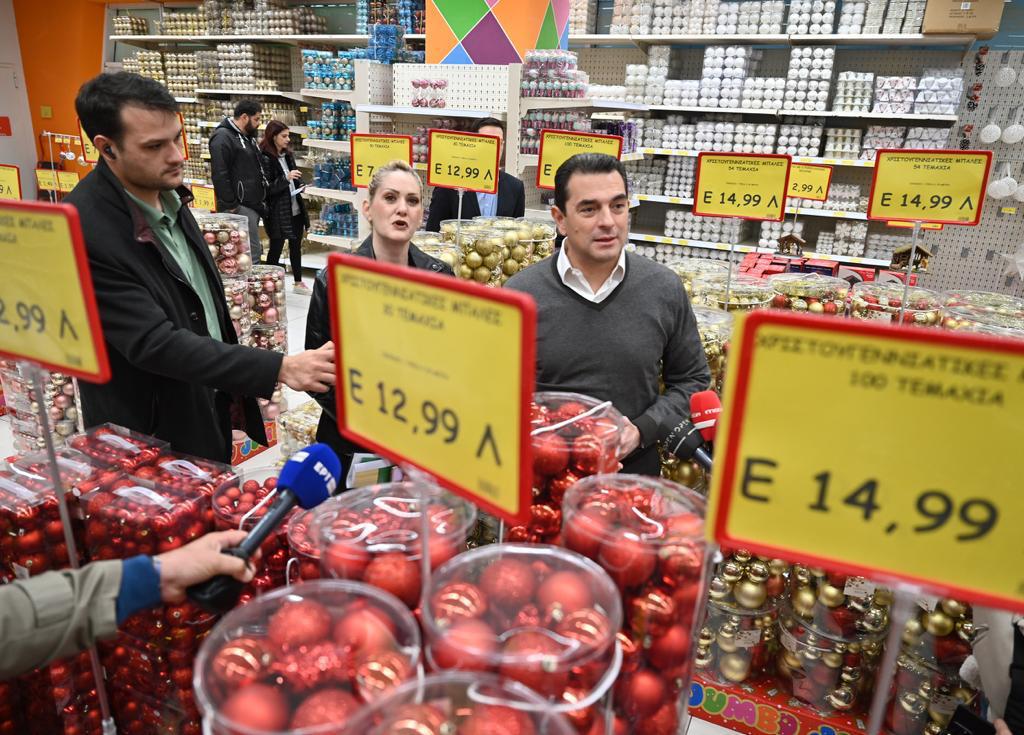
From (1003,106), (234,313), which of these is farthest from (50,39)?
(1003,106)

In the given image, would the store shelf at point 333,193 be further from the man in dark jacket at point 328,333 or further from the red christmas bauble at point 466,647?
the red christmas bauble at point 466,647

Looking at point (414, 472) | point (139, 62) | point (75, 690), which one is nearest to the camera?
point (414, 472)

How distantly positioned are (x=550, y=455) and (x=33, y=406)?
3.45 metres

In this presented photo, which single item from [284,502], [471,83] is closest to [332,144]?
[471,83]

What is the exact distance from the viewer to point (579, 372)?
1.91 meters

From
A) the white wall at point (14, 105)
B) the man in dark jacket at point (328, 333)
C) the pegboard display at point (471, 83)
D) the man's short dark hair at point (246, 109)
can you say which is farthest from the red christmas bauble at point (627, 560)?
the white wall at point (14, 105)

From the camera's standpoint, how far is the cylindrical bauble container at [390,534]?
3.05 feet

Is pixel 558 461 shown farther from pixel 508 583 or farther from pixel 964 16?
pixel 964 16

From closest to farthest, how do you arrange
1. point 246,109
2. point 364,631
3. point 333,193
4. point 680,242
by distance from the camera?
point 364,631
point 246,109
point 333,193
point 680,242

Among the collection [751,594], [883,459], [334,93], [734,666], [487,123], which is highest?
[334,93]

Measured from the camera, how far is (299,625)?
2.61 ft

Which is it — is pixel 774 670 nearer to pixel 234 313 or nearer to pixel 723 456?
pixel 723 456

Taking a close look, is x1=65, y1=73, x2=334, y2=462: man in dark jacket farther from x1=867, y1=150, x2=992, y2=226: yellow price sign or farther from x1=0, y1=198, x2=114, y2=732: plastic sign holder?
x1=867, y1=150, x2=992, y2=226: yellow price sign

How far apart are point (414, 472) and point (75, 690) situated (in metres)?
0.98
